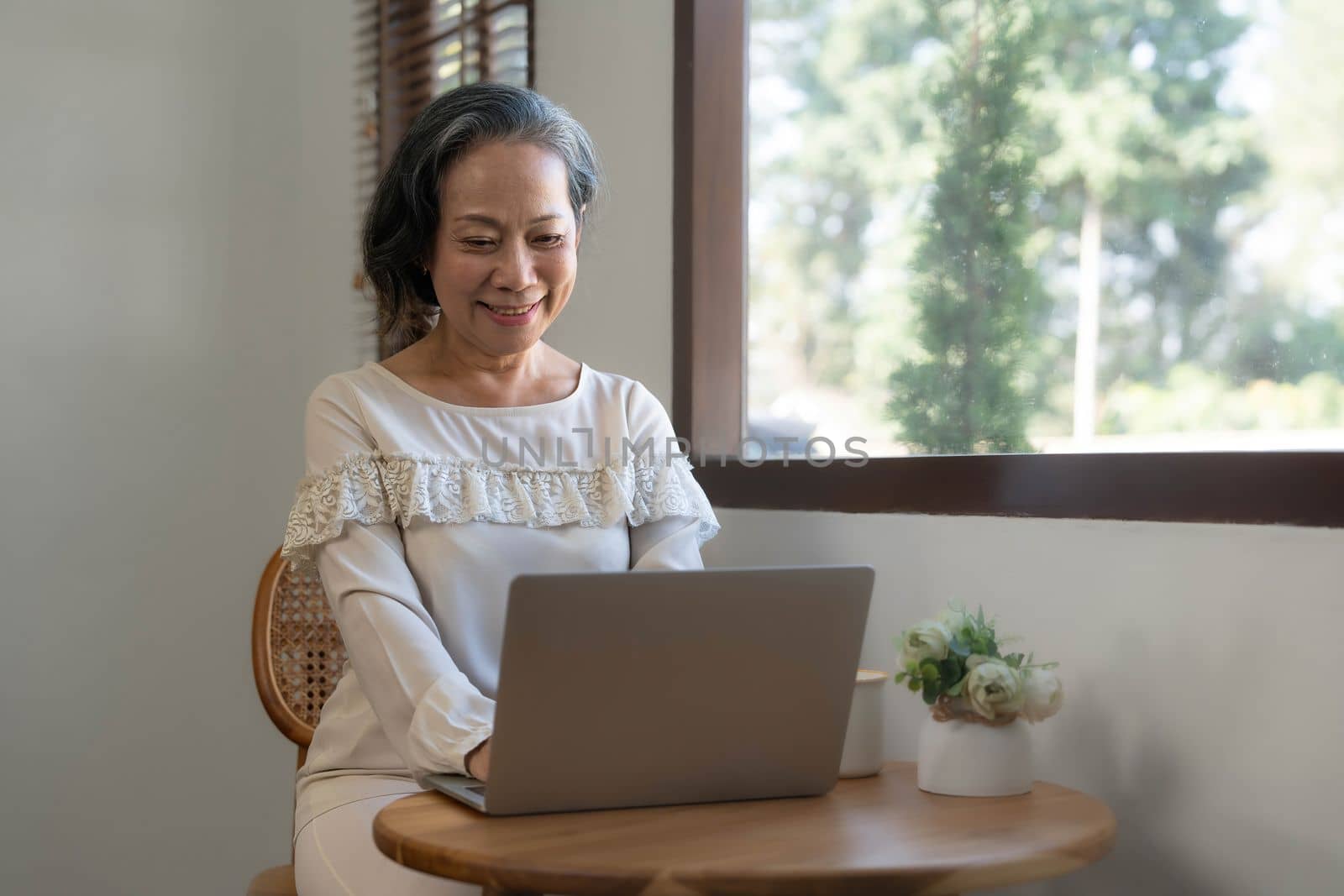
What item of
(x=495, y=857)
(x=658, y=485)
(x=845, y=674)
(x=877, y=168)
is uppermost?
(x=877, y=168)

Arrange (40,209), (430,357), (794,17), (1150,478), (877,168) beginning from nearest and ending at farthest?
1. (1150,478)
2. (430,357)
3. (877,168)
4. (794,17)
5. (40,209)

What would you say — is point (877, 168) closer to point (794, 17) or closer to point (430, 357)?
point (794, 17)

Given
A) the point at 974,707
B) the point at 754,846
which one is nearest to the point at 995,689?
the point at 974,707

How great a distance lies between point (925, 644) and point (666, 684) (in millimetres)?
324

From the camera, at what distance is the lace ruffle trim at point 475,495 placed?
4.74 ft

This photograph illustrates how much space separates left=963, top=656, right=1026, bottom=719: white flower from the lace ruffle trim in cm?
52

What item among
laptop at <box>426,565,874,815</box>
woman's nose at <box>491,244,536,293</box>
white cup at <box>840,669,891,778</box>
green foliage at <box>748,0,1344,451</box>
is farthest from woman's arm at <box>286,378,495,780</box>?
green foliage at <box>748,0,1344,451</box>

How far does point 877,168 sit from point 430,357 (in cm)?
70

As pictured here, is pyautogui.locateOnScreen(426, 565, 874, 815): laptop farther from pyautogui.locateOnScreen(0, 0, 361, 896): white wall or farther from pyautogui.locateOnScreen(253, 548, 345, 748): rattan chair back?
pyautogui.locateOnScreen(0, 0, 361, 896): white wall

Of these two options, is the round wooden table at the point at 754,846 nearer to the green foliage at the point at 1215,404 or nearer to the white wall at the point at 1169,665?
the white wall at the point at 1169,665

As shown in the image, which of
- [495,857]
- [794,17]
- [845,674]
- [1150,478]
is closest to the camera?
[495,857]

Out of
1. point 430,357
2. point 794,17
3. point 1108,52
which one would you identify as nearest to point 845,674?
point 430,357

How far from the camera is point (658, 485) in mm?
1638

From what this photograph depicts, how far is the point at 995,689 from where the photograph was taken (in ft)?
3.95
